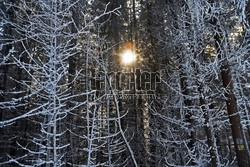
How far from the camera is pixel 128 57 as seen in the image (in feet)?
37.1

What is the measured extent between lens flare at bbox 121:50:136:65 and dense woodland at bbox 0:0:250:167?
0.72ft

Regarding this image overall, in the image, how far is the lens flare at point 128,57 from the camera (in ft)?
37.2

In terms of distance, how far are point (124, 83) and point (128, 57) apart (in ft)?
4.31

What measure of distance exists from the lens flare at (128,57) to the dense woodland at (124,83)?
0.72 ft

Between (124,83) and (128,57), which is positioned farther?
(124,83)

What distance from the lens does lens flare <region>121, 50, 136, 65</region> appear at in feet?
37.2

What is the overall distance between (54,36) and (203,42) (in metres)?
3.47

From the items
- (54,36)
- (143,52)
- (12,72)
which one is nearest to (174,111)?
(143,52)

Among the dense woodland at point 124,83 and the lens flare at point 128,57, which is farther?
the lens flare at point 128,57

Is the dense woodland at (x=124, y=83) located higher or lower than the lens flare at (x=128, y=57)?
lower

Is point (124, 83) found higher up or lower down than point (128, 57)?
lower down

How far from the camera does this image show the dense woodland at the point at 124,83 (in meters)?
4.48

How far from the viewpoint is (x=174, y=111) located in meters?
9.02

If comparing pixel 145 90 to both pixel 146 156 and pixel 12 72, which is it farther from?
pixel 12 72
